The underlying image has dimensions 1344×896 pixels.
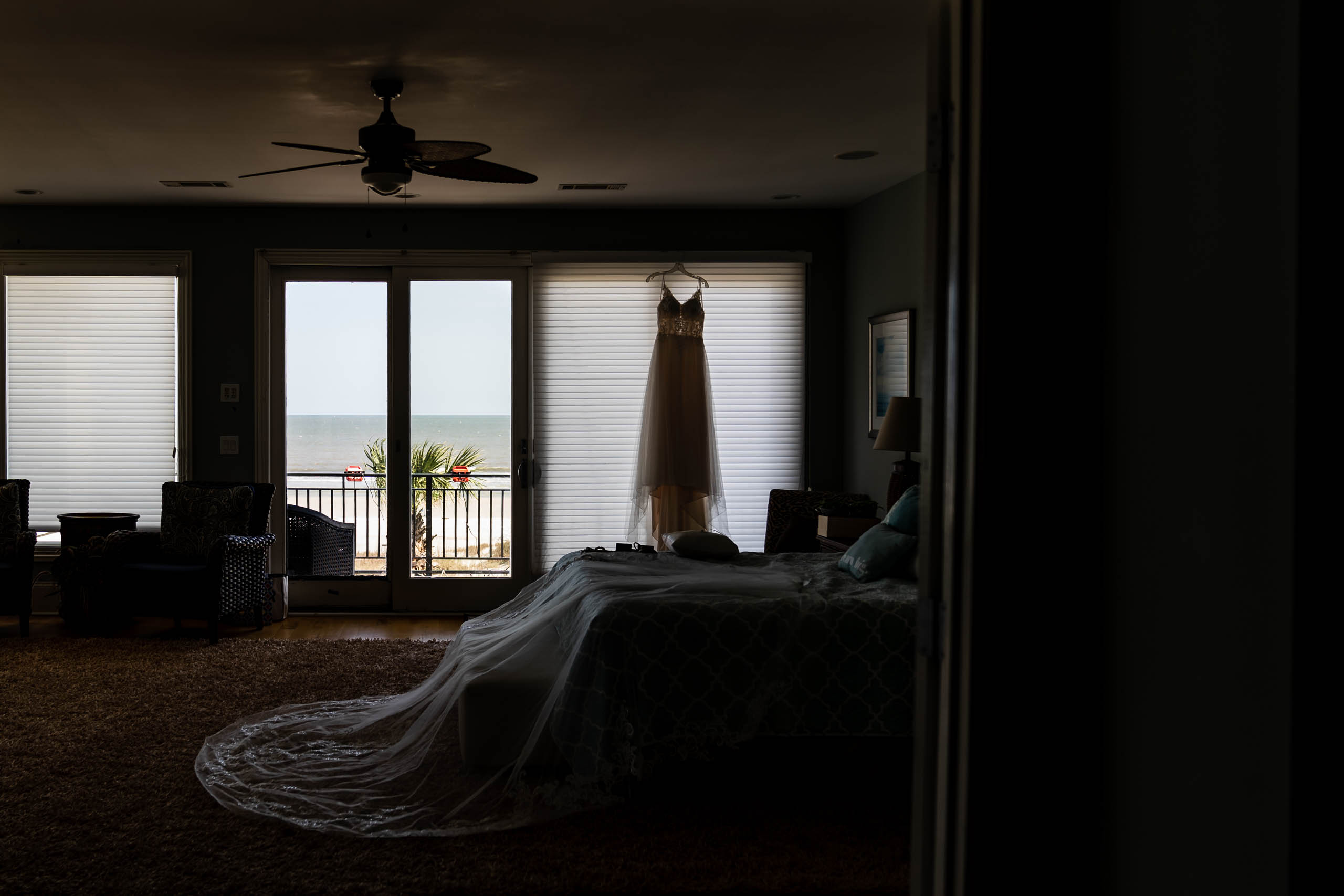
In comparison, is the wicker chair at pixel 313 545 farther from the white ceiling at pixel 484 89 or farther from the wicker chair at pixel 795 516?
the wicker chair at pixel 795 516

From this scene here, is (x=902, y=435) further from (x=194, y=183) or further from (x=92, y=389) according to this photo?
(x=92, y=389)

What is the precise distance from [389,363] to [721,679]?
4016 millimetres

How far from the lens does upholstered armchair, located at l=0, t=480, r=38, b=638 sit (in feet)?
17.8

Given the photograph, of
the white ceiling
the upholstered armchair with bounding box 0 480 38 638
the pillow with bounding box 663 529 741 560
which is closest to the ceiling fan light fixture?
the white ceiling

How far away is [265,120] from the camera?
435cm

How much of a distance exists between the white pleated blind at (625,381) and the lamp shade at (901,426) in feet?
5.49

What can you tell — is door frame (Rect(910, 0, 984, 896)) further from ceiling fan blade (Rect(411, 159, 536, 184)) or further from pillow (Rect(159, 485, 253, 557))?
pillow (Rect(159, 485, 253, 557))

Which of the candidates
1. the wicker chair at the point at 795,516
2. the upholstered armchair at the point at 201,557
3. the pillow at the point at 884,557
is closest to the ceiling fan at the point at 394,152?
the pillow at the point at 884,557

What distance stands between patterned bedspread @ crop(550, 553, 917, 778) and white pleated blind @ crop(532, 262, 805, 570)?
3.33 metres

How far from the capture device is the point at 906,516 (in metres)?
3.93

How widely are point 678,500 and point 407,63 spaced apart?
10.7ft

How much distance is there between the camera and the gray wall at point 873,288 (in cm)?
539

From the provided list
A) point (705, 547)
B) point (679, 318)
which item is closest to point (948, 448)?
point (705, 547)

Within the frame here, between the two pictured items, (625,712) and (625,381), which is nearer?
(625,712)
